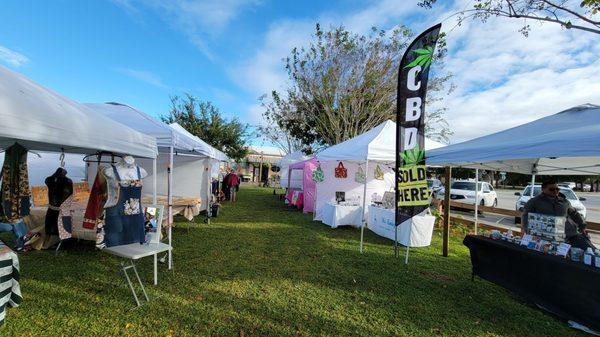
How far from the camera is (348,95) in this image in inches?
625

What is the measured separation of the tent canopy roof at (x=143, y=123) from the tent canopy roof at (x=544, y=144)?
3908mm

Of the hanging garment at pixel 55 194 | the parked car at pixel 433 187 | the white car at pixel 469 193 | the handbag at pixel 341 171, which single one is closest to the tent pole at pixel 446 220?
the handbag at pixel 341 171

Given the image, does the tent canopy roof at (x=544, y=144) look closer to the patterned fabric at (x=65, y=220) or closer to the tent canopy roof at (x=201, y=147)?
the tent canopy roof at (x=201, y=147)

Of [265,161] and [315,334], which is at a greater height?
[265,161]

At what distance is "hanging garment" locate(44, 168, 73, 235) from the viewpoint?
4.68 meters

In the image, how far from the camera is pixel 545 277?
343 centimetres

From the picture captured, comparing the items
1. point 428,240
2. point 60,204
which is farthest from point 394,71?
point 60,204

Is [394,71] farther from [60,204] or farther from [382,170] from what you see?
[60,204]

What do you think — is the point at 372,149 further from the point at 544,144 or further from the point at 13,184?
the point at 13,184

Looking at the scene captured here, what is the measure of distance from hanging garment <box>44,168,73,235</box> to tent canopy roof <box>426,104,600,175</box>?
5571mm

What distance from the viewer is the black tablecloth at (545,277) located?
3029 millimetres

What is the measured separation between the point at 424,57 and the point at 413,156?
55.5 inches

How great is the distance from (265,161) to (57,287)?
32296 millimetres

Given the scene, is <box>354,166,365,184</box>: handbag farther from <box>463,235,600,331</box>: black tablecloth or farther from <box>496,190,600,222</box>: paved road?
<box>496,190,600,222</box>: paved road
